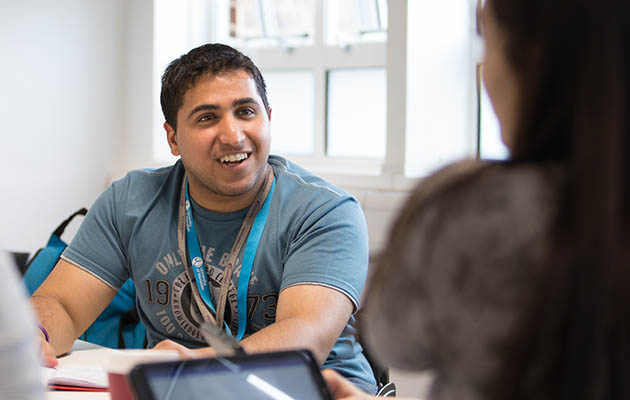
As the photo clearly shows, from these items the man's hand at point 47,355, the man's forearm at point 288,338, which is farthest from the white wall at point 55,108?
the man's forearm at point 288,338

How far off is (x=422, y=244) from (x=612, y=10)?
0.82 feet

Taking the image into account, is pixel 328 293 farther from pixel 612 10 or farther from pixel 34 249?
pixel 34 249

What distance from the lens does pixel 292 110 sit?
3770 mm

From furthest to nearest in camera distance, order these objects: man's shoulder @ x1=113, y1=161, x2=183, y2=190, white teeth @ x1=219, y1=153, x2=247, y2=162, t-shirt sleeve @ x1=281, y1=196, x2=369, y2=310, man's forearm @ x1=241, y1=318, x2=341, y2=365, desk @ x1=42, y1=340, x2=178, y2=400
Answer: man's shoulder @ x1=113, y1=161, x2=183, y2=190 → white teeth @ x1=219, y1=153, x2=247, y2=162 → t-shirt sleeve @ x1=281, y1=196, x2=369, y2=310 → man's forearm @ x1=241, y1=318, x2=341, y2=365 → desk @ x1=42, y1=340, x2=178, y2=400

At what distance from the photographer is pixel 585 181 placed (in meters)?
0.61

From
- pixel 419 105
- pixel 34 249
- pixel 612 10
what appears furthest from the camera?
pixel 34 249

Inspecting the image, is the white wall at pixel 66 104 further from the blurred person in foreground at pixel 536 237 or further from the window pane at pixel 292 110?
the blurred person in foreground at pixel 536 237

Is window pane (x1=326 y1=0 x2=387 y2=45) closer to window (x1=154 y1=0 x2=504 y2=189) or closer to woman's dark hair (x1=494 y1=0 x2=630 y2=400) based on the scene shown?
window (x1=154 y1=0 x2=504 y2=189)

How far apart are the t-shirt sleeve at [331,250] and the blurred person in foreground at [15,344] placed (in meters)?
1.04

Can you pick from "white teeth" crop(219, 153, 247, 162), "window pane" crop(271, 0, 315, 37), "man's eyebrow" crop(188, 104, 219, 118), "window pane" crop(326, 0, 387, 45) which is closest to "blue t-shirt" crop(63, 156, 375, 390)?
"white teeth" crop(219, 153, 247, 162)

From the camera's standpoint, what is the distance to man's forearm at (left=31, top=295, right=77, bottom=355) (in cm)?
178

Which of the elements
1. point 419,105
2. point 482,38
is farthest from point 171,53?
point 482,38

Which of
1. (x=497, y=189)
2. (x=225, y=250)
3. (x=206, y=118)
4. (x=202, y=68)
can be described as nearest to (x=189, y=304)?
(x=225, y=250)

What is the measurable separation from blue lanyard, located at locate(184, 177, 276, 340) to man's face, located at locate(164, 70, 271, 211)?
0.08 meters
